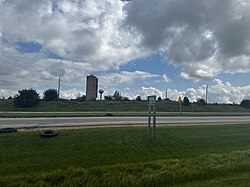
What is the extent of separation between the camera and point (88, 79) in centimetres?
6381

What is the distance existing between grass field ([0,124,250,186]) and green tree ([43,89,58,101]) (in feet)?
147

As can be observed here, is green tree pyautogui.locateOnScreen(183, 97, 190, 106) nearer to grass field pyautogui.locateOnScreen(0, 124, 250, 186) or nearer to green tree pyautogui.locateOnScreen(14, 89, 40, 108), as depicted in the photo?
green tree pyautogui.locateOnScreen(14, 89, 40, 108)

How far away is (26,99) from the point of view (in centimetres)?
4616

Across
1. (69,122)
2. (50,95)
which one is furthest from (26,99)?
(69,122)

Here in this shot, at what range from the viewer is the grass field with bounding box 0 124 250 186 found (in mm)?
7391

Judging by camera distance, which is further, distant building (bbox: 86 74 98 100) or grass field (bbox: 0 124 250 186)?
distant building (bbox: 86 74 98 100)

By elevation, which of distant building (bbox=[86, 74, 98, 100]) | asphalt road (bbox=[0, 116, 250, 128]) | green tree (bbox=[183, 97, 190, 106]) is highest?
distant building (bbox=[86, 74, 98, 100])

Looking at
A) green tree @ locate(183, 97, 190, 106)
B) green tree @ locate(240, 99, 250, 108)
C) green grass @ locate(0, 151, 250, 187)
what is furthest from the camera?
green tree @ locate(240, 99, 250, 108)

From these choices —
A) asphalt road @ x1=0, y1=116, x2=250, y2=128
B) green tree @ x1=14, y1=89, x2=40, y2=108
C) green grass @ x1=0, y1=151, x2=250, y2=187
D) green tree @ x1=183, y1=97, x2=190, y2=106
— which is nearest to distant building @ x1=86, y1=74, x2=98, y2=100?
green tree @ x1=14, y1=89, x2=40, y2=108

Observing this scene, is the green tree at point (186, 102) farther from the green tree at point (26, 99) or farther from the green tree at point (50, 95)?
the green tree at point (26, 99)

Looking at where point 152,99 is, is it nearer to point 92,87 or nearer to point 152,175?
point 152,175

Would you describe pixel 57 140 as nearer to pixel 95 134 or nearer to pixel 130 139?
pixel 95 134

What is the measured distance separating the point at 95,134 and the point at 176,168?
4.95 m

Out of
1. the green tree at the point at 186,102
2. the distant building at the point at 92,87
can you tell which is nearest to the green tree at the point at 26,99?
the distant building at the point at 92,87
